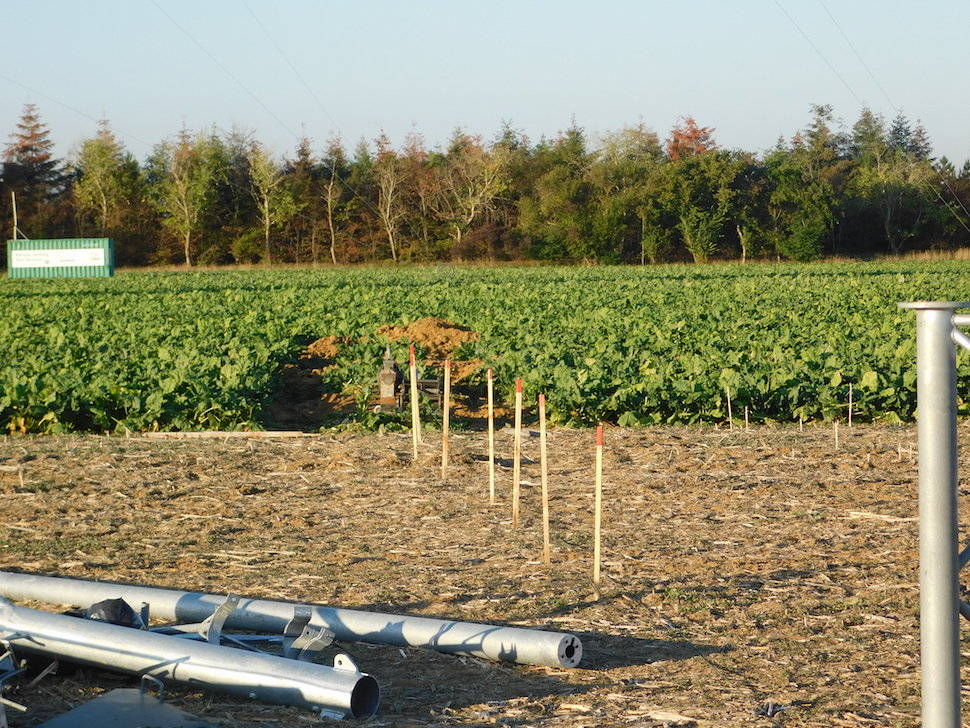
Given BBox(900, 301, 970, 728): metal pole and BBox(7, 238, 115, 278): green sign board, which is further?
BBox(7, 238, 115, 278): green sign board

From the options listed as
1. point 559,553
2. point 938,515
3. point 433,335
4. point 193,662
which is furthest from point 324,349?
point 938,515

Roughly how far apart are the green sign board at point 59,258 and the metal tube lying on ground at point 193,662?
4398 cm

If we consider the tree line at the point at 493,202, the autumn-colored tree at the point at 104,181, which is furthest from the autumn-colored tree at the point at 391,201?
the autumn-colored tree at the point at 104,181

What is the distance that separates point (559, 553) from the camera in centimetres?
614

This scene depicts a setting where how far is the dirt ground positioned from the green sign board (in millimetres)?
37939

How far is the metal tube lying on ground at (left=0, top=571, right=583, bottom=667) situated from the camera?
432 centimetres

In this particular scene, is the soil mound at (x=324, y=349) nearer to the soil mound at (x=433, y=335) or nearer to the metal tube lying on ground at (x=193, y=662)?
the soil mound at (x=433, y=335)

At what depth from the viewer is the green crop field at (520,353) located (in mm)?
11438

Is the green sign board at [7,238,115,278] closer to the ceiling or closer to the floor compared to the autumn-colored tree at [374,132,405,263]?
closer to the floor

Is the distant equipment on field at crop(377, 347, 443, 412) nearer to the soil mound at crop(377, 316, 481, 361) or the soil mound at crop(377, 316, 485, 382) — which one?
the soil mound at crop(377, 316, 485, 382)

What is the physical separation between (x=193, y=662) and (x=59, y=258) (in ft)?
149

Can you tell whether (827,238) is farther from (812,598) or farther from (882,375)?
(812,598)

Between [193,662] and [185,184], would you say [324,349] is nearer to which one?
[193,662]

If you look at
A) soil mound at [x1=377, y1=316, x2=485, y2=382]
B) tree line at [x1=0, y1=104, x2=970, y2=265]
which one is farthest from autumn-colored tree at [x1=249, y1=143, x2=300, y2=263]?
soil mound at [x1=377, y1=316, x2=485, y2=382]
